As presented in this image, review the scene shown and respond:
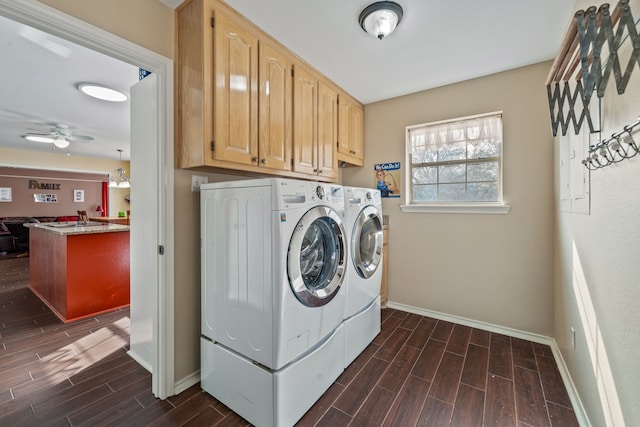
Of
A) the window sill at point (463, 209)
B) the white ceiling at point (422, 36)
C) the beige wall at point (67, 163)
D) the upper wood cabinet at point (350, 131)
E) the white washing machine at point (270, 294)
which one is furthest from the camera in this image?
the beige wall at point (67, 163)

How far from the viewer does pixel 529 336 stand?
91.5 inches

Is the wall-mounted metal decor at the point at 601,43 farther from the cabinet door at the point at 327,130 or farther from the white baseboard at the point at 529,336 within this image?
the cabinet door at the point at 327,130

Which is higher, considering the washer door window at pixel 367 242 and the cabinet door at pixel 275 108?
the cabinet door at pixel 275 108

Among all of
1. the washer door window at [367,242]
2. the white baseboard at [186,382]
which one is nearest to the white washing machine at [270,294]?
the white baseboard at [186,382]

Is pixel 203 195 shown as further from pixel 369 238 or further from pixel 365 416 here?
pixel 365 416

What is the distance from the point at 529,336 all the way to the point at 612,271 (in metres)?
1.61

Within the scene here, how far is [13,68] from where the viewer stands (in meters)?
2.32

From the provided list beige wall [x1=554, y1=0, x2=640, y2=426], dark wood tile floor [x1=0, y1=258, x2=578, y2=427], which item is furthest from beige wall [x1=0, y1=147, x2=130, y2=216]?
beige wall [x1=554, y1=0, x2=640, y2=426]

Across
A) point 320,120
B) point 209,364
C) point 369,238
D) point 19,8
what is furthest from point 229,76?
point 209,364

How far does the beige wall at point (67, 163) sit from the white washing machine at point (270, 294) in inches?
284

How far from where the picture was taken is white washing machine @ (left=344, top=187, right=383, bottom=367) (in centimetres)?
196

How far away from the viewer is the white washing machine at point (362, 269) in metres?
1.96

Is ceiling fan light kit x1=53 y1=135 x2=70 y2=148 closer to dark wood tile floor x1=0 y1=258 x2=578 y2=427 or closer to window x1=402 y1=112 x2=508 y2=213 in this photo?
dark wood tile floor x1=0 y1=258 x2=578 y2=427

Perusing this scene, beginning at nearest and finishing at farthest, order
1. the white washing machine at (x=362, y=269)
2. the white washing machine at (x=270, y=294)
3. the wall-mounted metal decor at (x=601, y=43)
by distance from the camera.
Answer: the wall-mounted metal decor at (x=601, y=43) → the white washing machine at (x=270, y=294) → the white washing machine at (x=362, y=269)
